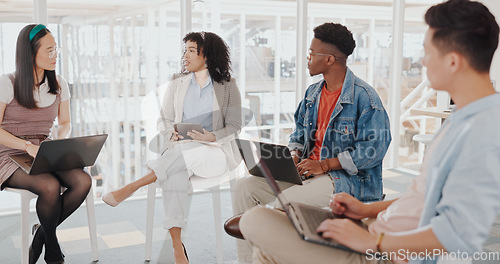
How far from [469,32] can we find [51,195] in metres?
2.03

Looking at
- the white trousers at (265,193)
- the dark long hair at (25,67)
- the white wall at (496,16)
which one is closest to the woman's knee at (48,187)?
the dark long hair at (25,67)

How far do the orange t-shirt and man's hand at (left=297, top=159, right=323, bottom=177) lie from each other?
16cm

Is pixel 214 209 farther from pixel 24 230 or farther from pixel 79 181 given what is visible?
pixel 24 230

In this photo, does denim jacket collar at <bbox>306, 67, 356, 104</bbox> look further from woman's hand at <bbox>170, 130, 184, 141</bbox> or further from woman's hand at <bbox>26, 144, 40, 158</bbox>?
woman's hand at <bbox>26, 144, 40, 158</bbox>

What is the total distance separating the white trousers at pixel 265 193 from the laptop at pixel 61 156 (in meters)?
0.77

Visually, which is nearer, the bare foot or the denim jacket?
the denim jacket

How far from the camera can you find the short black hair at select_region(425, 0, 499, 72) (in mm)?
1079

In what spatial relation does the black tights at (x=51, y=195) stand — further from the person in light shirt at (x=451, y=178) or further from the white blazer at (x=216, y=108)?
the person in light shirt at (x=451, y=178)

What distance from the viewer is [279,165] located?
76.5 inches

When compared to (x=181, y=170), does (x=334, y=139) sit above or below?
above

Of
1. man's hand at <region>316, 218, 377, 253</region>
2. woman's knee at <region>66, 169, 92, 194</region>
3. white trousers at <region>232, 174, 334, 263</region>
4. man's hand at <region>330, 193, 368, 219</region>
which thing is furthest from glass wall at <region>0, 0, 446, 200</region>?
man's hand at <region>316, 218, 377, 253</region>

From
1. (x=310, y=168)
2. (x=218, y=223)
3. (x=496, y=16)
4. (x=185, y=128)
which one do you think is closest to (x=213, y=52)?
(x=185, y=128)

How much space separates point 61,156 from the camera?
92.0 inches

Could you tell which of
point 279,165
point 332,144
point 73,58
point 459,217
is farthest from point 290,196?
point 73,58
